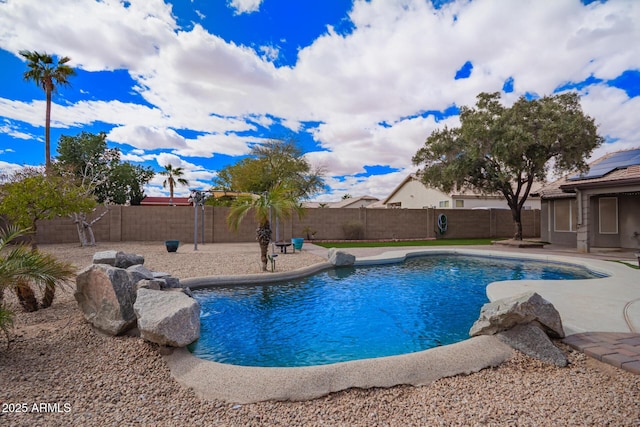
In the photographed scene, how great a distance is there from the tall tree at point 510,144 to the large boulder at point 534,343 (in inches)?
492

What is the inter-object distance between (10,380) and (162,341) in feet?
4.18

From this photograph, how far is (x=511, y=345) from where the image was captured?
12.4ft

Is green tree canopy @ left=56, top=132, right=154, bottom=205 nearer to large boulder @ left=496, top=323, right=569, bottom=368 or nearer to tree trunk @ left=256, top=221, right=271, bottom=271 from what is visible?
tree trunk @ left=256, top=221, right=271, bottom=271

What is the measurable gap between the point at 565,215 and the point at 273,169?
61.6 ft

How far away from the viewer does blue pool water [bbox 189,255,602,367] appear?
4453 mm

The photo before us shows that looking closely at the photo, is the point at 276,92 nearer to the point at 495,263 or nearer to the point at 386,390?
the point at 495,263

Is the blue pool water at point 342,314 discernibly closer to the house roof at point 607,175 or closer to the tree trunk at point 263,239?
the tree trunk at point 263,239

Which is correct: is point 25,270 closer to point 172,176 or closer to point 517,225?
point 517,225

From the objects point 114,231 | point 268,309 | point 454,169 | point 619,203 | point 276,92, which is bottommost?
point 268,309

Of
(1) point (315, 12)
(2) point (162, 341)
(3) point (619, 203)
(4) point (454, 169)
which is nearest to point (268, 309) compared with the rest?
(2) point (162, 341)

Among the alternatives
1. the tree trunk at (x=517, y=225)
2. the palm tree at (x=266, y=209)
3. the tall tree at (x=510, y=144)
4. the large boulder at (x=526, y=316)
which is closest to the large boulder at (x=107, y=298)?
the palm tree at (x=266, y=209)

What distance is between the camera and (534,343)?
3.67m

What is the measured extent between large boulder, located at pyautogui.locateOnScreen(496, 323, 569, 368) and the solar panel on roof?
14.0 m

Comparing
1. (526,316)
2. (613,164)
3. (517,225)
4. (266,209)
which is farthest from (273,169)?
(526,316)
